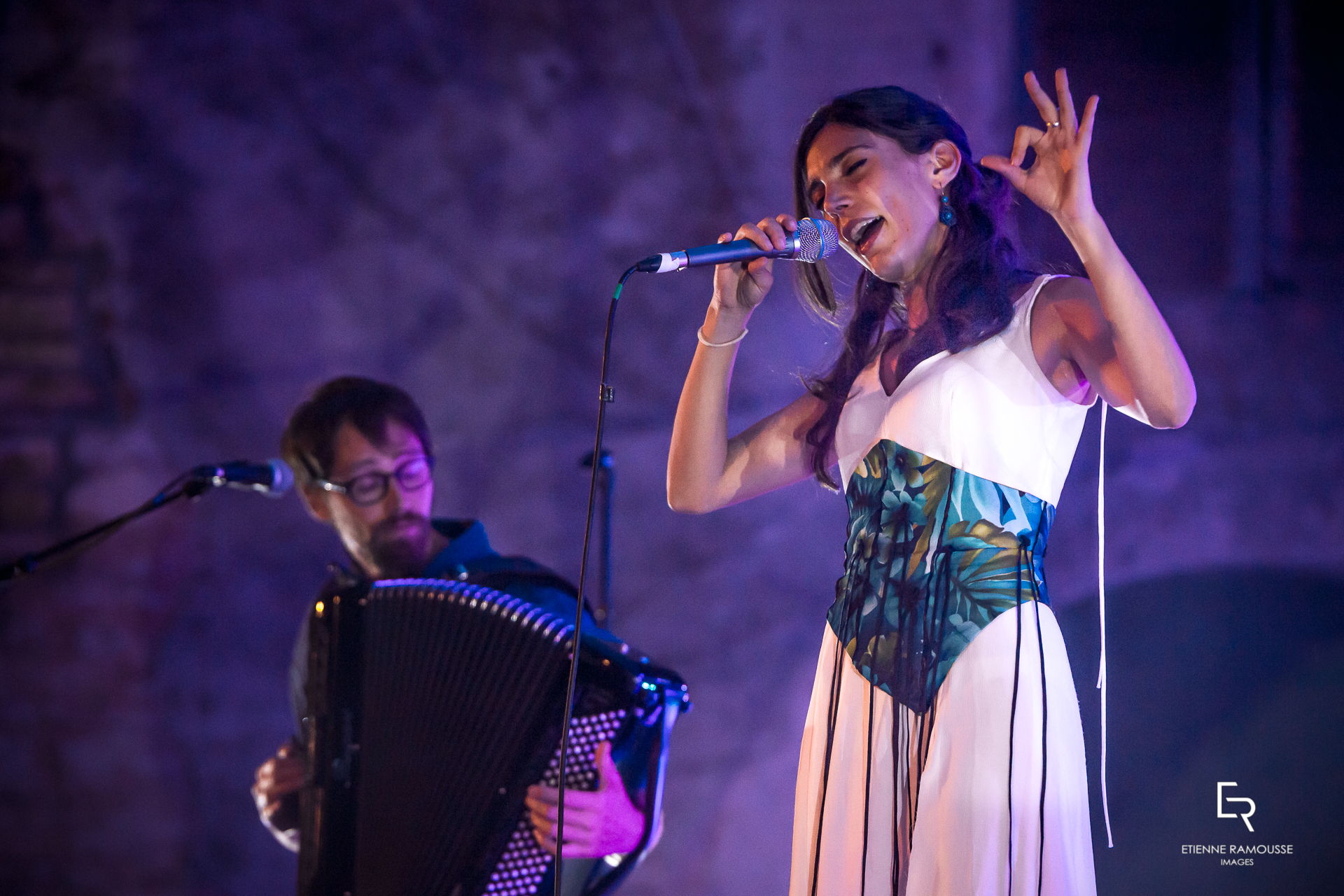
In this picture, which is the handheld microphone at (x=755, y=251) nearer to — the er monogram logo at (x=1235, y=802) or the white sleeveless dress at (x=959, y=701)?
the white sleeveless dress at (x=959, y=701)

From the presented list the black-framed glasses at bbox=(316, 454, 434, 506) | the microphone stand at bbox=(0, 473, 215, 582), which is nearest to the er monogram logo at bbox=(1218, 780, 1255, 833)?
the black-framed glasses at bbox=(316, 454, 434, 506)

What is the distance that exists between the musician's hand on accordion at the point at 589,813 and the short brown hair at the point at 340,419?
3.45 feet

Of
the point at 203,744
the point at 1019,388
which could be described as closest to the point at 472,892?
the point at 1019,388

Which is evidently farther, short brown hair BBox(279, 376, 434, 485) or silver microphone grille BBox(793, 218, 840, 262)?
short brown hair BBox(279, 376, 434, 485)

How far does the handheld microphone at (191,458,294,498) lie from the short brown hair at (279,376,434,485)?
17.2 inches

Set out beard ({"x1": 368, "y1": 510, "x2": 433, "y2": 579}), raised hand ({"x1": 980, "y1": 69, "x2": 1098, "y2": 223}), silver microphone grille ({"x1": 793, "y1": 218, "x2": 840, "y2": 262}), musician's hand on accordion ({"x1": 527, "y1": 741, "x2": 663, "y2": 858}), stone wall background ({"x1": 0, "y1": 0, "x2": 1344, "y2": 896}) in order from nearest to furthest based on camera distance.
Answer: raised hand ({"x1": 980, "y1": 69, "x2": 1098, "y2": 223}) < silver microphone grille ({"x1": 793, "y1": 218, "x2": 840, "y2": 262}) < musician's hand on accordion ({"x1": 527, "y1": 741, "x2": 663, "y2": 858}) < beard ({"x1": 368, "y1": 510, "x2": 433, "y2": 579}) < stone wall background ({"x1": 0, "y1": 0, "x2": 1344, "y2": 896})

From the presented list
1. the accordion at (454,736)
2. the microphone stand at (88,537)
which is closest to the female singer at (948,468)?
the accordion at (454,736)

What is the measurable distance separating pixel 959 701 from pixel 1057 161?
0.67 meters

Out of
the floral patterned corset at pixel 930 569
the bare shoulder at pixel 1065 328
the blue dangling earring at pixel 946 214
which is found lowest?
the floral patterned corset at pixel 930 569

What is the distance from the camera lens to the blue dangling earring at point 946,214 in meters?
1.62

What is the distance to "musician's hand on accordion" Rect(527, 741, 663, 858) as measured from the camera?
5.78 feet

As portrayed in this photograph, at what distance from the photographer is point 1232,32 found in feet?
8.83

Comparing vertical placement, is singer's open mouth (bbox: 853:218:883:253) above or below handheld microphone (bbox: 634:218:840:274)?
above

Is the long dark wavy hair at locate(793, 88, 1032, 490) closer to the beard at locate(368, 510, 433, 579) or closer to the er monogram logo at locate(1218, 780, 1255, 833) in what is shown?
the beard at locate(368, 510, 433, 579)
